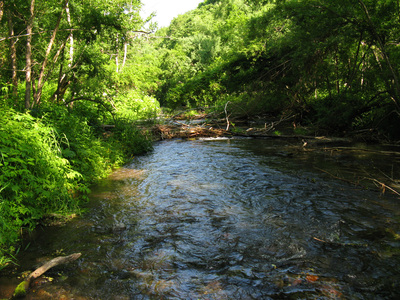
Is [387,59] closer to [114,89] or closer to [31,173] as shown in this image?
[114,89]

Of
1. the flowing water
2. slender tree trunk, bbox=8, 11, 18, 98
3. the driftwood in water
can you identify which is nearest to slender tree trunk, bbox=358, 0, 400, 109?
the flowing water

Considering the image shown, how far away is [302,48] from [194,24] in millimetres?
61874

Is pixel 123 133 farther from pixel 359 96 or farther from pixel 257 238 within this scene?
pixel 359 96

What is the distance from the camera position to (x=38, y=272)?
3463 millimetres

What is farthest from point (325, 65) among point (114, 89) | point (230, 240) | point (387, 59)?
point (230, 240)

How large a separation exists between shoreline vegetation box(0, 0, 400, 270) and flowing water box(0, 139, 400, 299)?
79cm

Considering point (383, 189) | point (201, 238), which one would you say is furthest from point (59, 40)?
point (383, 189)

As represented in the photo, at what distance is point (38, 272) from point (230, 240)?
8.74 ft

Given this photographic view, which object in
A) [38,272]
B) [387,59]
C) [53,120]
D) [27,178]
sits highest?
[387,59]

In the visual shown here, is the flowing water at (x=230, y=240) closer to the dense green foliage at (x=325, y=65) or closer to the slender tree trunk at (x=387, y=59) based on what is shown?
the slender tree trunk at (x=387, y=59)

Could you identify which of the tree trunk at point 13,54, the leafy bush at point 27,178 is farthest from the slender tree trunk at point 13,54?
the leafy bush at point 27,178

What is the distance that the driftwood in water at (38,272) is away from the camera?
10.5ft

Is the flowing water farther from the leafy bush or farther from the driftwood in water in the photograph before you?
the leafy bush

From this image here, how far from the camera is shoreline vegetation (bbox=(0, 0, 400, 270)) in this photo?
16.4 feet
